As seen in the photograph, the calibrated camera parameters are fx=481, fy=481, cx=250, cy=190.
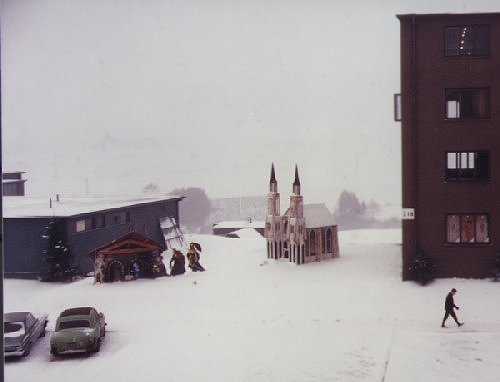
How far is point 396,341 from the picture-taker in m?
8.05

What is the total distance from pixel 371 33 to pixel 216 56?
2.90 meters

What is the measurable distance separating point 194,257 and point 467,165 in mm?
5965

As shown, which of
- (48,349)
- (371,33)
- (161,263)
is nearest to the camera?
(48,349)

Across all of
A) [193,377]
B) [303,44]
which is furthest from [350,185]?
[193,377]

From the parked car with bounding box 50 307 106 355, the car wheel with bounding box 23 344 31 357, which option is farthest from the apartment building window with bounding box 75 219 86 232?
the car wheel with bounding box 23 344 31 357

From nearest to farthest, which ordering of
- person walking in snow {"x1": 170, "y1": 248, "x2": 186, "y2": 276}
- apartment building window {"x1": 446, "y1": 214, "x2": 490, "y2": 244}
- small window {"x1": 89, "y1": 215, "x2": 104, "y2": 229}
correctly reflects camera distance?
1. small window {"x1": 89, "y1": 215, "x2": 104, "y2": 229}
2. person walking in snow {"x1": 170, "y1": 248, "x2": 186, "y2": 276}
3. apartment building window {"x1": 446, "y1": 214, "x2": 490, "y2": 244}

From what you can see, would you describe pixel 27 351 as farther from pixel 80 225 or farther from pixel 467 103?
pixel 467 103

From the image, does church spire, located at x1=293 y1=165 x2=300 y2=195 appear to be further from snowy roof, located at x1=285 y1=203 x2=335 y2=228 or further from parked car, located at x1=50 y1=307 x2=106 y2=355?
parked car, located at x1=50 y1=307 x2=106 y2=355

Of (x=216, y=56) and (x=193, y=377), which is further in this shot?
(x=216, y=56)

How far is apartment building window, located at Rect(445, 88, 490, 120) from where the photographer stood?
993cm

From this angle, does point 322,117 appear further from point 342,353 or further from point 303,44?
point 342,353

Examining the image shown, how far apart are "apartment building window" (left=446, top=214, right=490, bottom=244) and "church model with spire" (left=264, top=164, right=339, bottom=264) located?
2958 mm

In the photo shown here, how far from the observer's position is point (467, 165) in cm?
1007

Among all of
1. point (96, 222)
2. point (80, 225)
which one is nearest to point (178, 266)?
point (96, 222)
